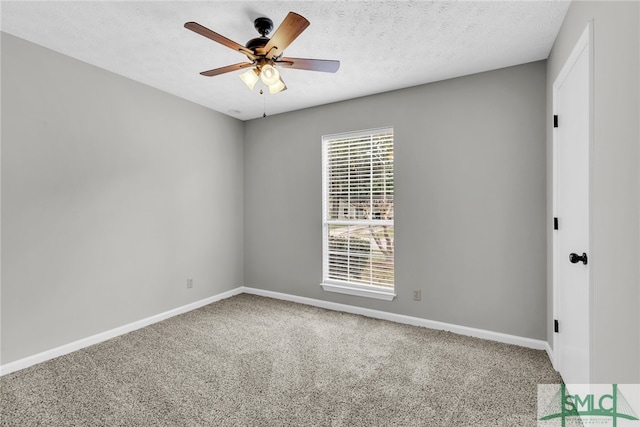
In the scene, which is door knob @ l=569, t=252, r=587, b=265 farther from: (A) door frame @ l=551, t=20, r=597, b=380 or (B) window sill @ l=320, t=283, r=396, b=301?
(B) window sill @ l=320, t=283, r=396, b=301

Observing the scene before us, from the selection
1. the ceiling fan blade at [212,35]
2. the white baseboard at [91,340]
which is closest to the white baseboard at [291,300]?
the white baseboard at [91,340]

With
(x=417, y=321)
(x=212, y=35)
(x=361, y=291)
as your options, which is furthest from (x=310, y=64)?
(x=417, y=321)

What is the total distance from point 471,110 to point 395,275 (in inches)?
73.5

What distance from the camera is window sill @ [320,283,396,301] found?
11.6 feet

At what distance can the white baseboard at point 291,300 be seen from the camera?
254 cm

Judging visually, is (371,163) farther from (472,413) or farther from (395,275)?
(472,413)

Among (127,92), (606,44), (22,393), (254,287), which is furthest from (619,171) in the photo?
(254,287)

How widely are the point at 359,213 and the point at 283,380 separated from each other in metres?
2.08

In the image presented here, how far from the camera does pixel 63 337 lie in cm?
270

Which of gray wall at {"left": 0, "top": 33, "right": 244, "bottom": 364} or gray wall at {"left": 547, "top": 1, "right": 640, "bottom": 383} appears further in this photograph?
gray wall at {"left": 0, "top": 33, "right": 244, "bottom": 364}

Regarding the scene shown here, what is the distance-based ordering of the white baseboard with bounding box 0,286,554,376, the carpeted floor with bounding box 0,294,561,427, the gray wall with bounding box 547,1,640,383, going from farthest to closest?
the white baseboard with bounding box 0,286,554,376 < the carpeted floor with bounding box 0,294,561,427 < the gray wall with bounding box 547,1,640,383

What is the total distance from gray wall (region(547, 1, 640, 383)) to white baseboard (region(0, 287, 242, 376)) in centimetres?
372

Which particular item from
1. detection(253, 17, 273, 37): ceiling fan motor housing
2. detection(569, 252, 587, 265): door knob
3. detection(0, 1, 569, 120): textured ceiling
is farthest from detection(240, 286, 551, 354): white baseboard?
detection(253, 17, 273, 37): ceiling fan motor housing

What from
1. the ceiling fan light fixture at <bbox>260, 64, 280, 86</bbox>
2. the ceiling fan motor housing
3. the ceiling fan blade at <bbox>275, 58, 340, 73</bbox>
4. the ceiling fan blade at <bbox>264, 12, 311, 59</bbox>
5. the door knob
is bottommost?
the door knob
